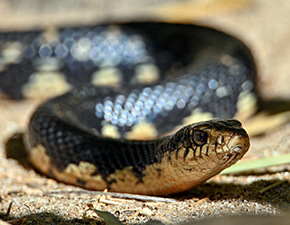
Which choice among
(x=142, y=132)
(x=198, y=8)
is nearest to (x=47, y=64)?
(x=142, y=132)

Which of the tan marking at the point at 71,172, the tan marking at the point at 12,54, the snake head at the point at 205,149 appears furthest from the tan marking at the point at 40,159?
the tan marking at the point at 12,54

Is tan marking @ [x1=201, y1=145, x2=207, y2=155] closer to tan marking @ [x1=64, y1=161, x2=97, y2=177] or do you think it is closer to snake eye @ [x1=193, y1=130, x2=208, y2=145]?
snake eye @ [x1=193, y1=130, x2=208, y2=145]

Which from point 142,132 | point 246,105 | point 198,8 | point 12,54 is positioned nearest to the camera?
point 142,132

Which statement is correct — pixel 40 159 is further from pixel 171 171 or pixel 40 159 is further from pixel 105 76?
pixel 105 76

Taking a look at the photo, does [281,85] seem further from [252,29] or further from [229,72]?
[252,29]

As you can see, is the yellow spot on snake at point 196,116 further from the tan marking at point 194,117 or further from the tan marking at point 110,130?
the tan marking at point 110,130

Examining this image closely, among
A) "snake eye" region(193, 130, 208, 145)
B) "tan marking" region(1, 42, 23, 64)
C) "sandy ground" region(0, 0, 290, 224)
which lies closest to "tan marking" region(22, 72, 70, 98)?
"sandy ground" region(0, 0, 290, 224)

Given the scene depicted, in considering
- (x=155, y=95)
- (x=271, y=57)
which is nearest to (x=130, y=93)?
(x=155, y=95)
